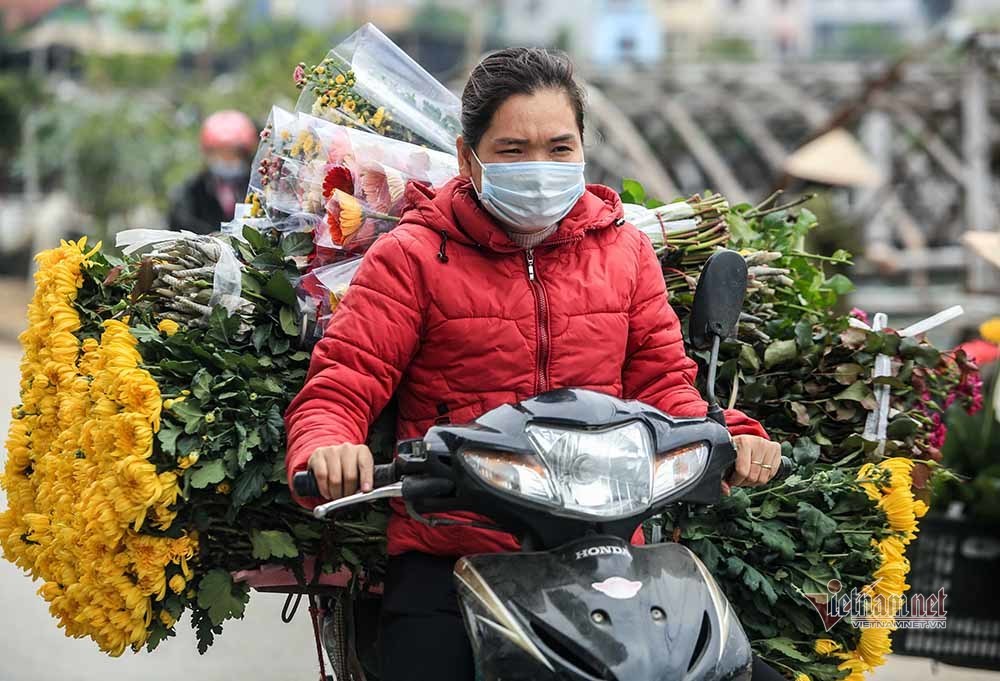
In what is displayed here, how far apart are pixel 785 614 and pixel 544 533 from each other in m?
1.09

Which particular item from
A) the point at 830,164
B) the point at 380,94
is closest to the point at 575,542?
the point at 380,94

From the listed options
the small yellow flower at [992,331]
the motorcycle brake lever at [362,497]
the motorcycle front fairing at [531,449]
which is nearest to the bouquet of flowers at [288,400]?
the motorcycle brake lever at [362,497]

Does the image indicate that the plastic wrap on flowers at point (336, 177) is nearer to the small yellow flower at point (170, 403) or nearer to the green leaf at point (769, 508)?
the small yellow flower at point (170, 403)

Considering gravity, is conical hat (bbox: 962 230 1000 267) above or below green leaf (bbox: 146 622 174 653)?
above

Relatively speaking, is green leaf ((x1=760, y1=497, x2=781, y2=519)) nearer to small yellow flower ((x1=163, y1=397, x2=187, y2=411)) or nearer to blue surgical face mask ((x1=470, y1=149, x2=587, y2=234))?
blue surgical face mask ((x1=470, y1=149, x2=587, y2=234))

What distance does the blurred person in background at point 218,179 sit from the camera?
803cm

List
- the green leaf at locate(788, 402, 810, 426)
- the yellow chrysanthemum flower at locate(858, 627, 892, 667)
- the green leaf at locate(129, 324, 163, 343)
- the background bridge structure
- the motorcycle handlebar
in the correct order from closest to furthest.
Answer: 1. the motorcycle handlebar
2. the green leaf at locate(129, 324, 163, 343)
3. the yellow chrysanthemum flower at locate(858, 627, 892, 667)
4. the green leaf at locate(788, 402, 810, 426)
5. the background bridge structure

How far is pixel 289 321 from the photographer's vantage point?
3213 millimetres

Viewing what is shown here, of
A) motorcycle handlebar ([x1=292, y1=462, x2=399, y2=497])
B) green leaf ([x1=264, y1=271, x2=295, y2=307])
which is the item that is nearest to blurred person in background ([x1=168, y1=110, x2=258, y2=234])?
green leaf ([x1=264, y1=271, x2=295, y2=307])

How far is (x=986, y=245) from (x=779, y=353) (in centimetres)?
215

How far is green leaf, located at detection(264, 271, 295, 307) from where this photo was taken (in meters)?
3.22

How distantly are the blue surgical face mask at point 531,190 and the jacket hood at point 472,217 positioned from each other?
0.12 feet

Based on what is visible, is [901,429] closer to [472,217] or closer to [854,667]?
[854,667]

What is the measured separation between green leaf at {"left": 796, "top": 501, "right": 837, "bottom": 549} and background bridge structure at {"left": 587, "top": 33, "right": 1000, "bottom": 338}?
7.38 metres
